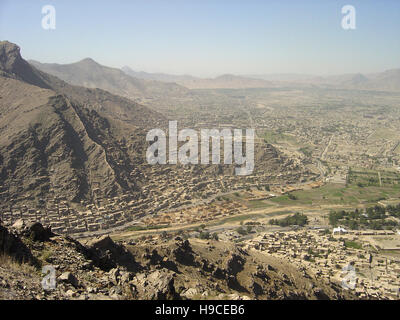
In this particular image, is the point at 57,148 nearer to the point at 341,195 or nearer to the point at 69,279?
the point at 69,279

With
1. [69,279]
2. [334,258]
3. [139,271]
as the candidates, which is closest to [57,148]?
[139,271]

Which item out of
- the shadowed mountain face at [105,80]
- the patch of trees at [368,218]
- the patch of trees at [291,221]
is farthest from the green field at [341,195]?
the shadowed mountain face at [105,80]

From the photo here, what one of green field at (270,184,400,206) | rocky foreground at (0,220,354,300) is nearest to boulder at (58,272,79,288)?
rocky foreground at (0,220,354,300)

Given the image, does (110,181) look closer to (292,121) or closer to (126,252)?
(126,252)

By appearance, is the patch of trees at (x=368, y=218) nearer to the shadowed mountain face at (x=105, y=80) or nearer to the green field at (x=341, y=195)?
the green field at (x=341, y=195)

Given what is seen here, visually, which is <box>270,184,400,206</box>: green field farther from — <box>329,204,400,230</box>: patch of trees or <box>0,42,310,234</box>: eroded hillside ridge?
<box>0,42,310,234</box>: eroded hillside ridge

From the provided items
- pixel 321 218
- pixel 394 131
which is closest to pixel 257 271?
pixel 321 218

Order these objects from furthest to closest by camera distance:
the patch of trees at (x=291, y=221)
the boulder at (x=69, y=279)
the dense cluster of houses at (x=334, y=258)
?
the patch of trees at (x=291, y=221), the dense cluster of houses at (x=334, y=258), the boulder at (x=69, y=279)
